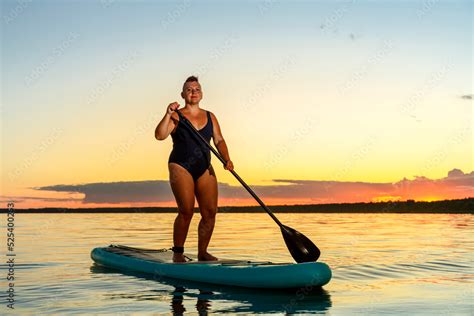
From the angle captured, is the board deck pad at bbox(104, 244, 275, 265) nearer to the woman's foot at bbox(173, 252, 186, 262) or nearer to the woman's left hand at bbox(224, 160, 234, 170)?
the woman's foot at bbox(173, 252, 186, 262)

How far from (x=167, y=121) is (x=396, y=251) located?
667 centimetres

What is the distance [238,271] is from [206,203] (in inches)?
57.9

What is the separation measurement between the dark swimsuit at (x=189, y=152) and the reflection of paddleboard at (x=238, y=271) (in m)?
1.30

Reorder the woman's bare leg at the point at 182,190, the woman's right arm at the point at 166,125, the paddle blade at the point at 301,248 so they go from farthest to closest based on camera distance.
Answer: the woman's bare leg at the point at 182,190
the woman's right arm at the point at 166,125
the paddle blade at the point at 301,248

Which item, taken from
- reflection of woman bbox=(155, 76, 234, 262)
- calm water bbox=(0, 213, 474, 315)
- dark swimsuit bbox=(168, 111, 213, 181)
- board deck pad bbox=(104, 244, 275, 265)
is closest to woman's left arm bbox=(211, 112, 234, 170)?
reflection of woman bbox=(155, 76, 234, 262)

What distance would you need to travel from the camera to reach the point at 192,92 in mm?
8984

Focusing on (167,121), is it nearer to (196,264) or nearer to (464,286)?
(196,264)

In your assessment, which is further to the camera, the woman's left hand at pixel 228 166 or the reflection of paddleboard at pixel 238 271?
the woman's left hand at pixel 228 166

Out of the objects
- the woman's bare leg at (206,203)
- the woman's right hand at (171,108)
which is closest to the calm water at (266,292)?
the woman's bare leg at (206,203)

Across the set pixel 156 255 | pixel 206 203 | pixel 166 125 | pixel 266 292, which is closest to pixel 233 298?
pixel 266 292

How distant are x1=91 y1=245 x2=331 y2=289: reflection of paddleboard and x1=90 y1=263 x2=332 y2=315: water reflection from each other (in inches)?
4.0

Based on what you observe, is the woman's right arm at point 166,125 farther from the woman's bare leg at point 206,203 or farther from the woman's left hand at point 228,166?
the woman's left hand at point 228,166

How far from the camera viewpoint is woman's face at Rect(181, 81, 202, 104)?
8.98m

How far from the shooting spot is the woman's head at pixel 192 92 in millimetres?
8984
